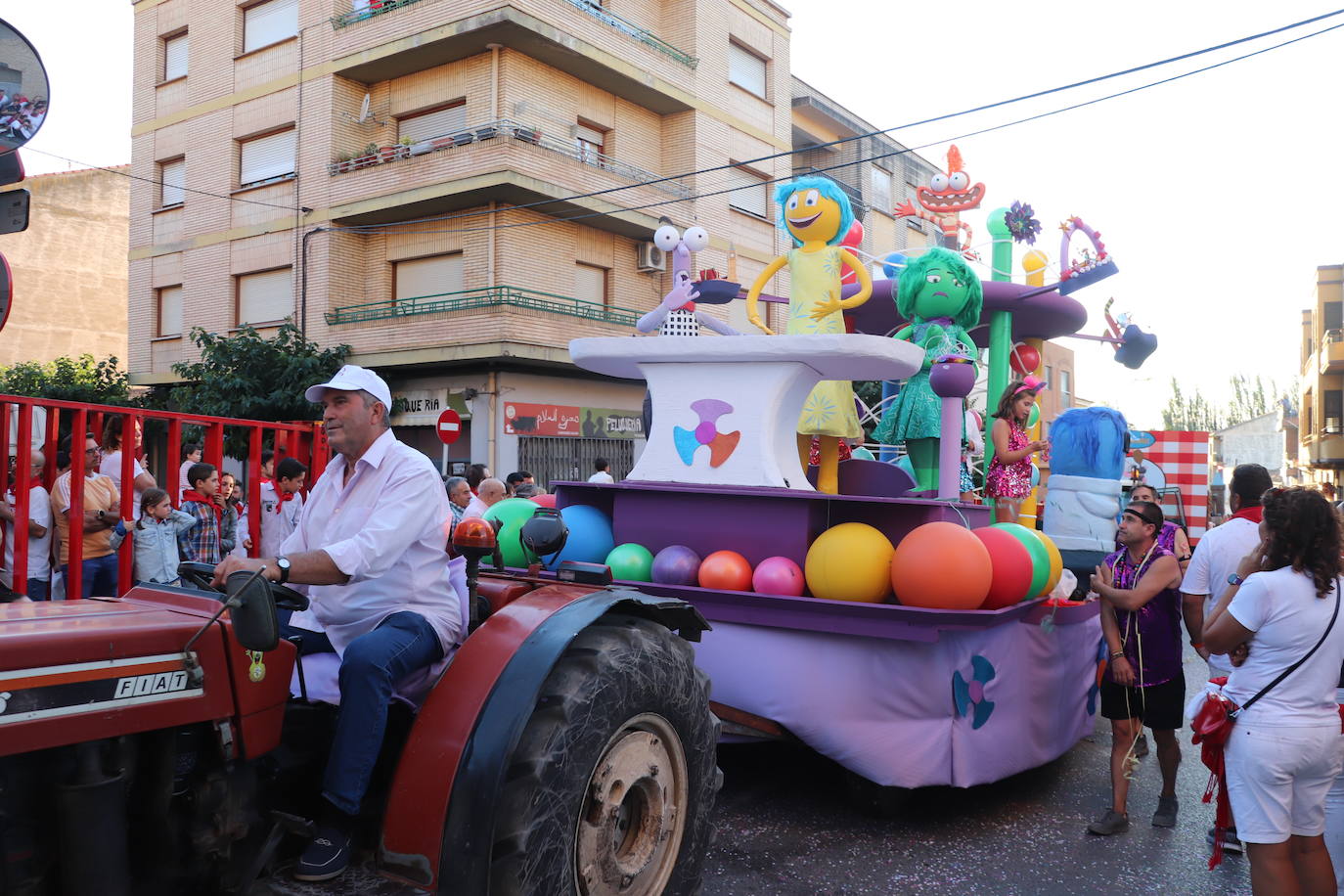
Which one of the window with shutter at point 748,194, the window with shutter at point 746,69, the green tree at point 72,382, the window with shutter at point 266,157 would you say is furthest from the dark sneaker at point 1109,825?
the green tree at point 72,382

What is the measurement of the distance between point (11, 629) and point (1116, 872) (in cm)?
403

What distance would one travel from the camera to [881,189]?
2922 cm

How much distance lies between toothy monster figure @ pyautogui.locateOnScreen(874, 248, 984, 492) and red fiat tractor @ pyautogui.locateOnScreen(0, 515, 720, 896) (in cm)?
464

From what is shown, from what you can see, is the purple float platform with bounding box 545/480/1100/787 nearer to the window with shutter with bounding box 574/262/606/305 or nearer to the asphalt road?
the asphalt road

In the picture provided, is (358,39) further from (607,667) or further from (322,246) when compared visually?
(607,667)

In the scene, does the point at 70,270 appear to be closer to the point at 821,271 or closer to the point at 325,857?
the point at 821,271

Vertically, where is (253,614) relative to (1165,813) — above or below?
above

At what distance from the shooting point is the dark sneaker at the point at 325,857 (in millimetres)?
2600

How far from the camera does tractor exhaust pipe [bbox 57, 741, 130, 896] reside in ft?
6.98

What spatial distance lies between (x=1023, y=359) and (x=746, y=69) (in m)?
Result: 15.0

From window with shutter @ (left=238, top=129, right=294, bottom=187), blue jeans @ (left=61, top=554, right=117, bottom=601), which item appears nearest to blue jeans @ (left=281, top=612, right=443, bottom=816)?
blue jeans @ (left=61, top=554, right=117, bottom=601)

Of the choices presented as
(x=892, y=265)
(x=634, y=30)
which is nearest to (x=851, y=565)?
(x=892, y=265)

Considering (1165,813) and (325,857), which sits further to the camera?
(1165,813)

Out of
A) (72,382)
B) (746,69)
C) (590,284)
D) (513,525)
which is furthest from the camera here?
(746,69)
